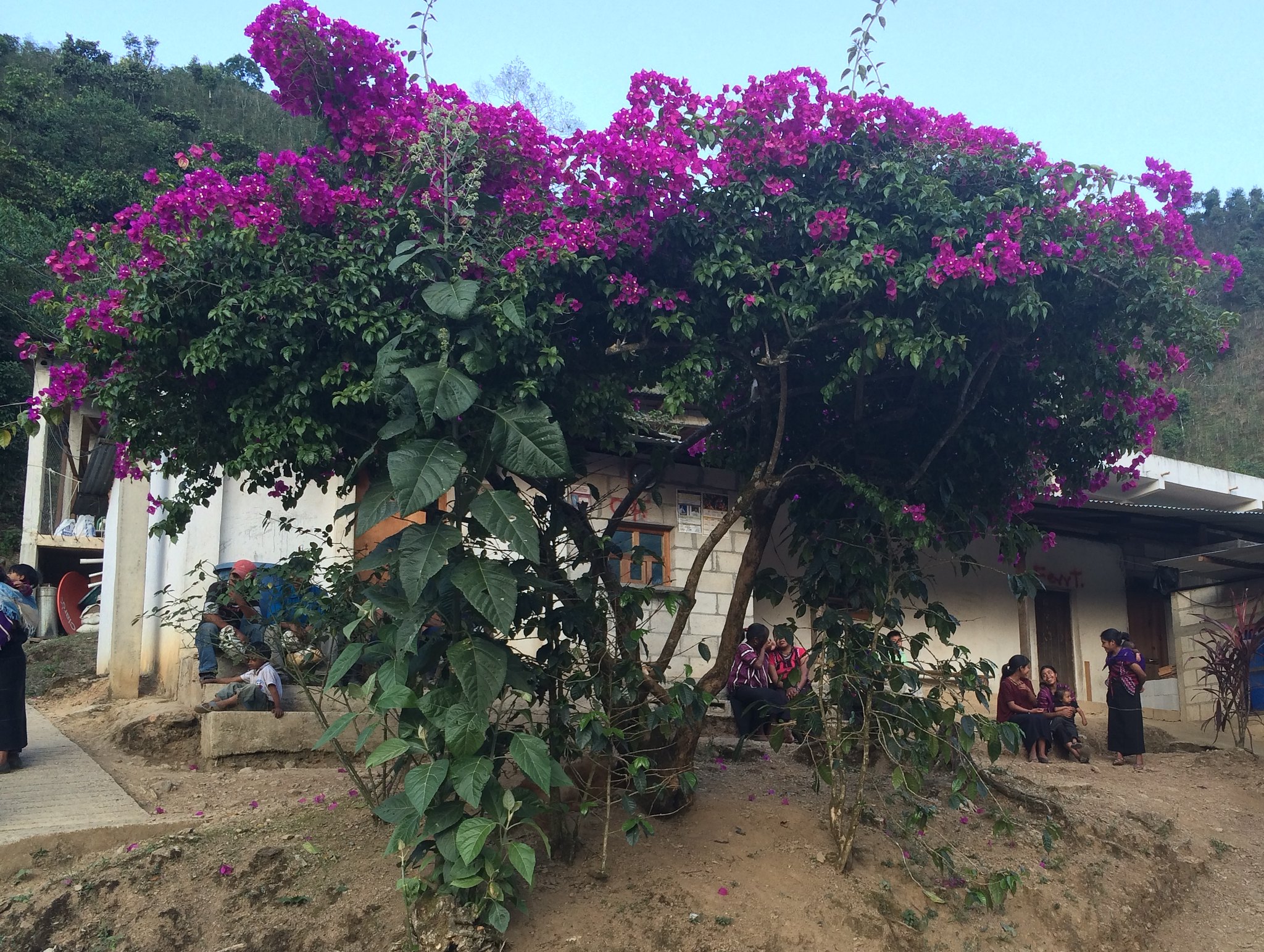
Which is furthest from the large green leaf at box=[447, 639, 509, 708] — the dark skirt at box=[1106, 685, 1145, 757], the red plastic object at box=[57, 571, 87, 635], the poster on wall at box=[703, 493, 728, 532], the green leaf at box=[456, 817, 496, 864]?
the red plastic object at box=[57, 571, 87, 635]

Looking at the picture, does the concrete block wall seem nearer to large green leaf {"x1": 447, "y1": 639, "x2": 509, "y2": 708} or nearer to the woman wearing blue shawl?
large green leaf {"x1": 447, "y1": 639, "x2": 509, "y2": 708}

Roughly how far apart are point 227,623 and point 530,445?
11.2 feet

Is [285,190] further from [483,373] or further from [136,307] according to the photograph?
[483,373]

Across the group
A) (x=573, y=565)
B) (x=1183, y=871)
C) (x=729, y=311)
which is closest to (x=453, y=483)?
(x=573, y=565)

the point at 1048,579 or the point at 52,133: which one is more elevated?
the point at 52,133

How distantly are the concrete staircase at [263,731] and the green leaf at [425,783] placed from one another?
255 centimetres

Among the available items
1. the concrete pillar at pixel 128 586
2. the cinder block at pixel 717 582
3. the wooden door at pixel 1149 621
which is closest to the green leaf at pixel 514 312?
the concrete pillar at pixel 128 586

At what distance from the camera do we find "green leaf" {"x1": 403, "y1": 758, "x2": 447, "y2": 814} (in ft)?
11.5

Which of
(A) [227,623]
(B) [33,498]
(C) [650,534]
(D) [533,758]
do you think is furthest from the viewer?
(B) [33,498]

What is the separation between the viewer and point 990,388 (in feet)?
17.8

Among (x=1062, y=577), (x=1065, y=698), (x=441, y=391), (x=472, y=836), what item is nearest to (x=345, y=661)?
(x=472, y=836)

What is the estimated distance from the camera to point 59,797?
17.8 feet

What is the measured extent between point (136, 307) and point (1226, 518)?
11.5m

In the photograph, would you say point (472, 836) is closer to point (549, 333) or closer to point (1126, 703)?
point (549, 333)
